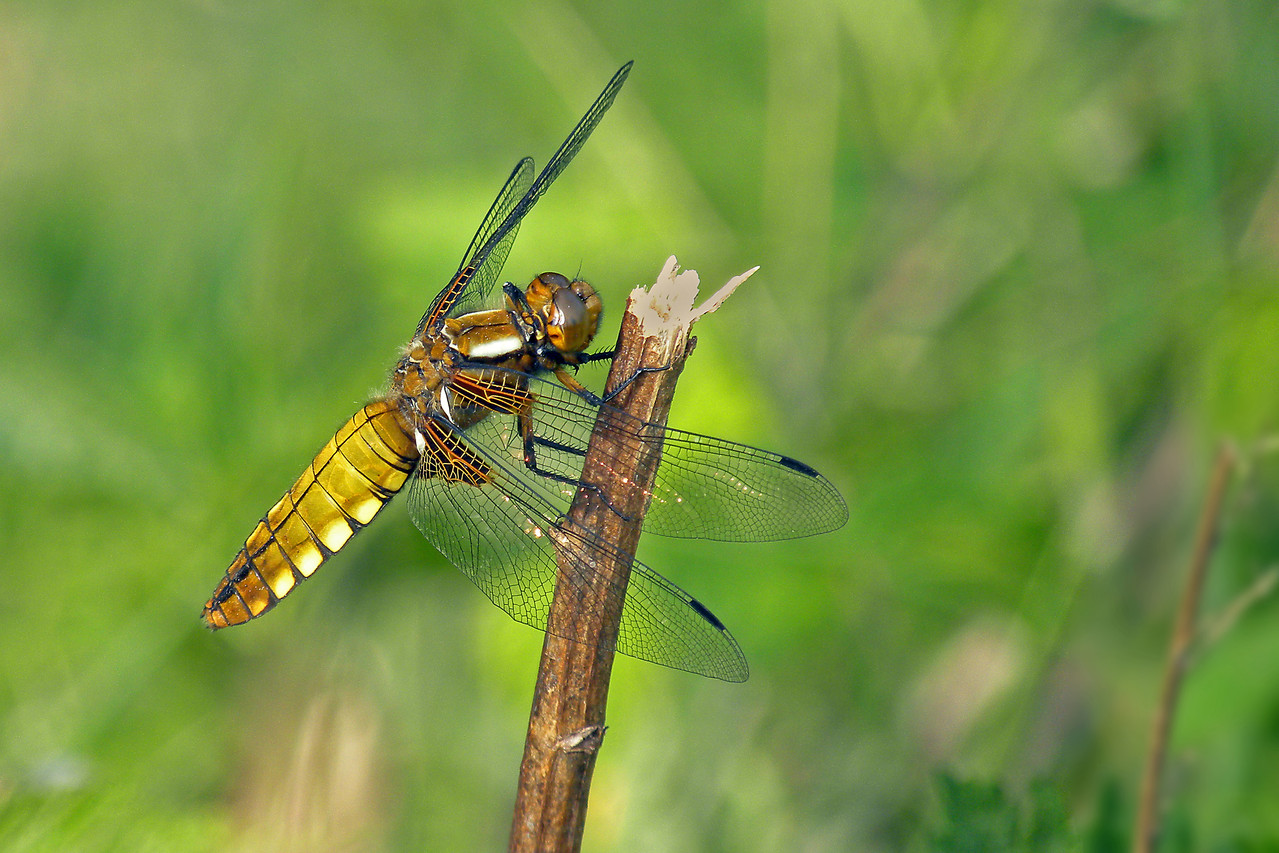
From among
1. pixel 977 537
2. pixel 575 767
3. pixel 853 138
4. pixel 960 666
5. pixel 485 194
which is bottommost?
pixel 575 767

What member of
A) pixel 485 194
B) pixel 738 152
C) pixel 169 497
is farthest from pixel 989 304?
pixel 169 497

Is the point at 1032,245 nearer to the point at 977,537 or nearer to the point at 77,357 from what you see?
the point at 977,537

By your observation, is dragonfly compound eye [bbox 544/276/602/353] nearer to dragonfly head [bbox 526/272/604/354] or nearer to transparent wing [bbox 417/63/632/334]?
dragonfly head [bbox 526/272/604/354]

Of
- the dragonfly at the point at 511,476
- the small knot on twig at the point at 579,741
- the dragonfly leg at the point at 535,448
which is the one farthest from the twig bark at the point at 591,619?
the dragonfly leg at the point at 535,448

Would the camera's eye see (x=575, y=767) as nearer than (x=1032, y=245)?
Yes

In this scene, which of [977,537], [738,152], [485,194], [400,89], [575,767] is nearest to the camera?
[575,767]

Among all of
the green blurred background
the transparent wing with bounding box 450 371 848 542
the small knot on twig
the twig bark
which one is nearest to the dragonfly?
the transparent wing with bounding box 450 371 848 542
